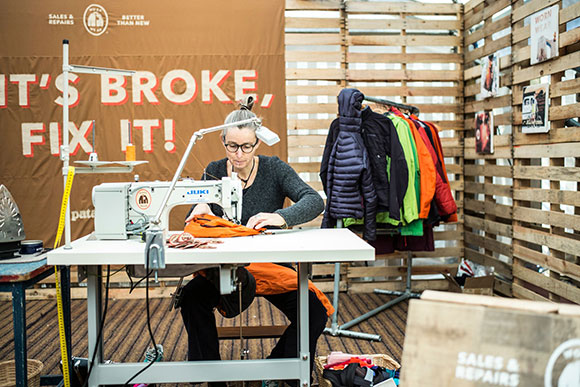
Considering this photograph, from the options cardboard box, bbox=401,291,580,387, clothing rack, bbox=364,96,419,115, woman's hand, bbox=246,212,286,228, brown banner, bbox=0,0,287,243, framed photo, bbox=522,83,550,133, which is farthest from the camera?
brown banner, bbox=0,0,287,243

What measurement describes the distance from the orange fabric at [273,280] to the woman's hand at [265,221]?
21 cm

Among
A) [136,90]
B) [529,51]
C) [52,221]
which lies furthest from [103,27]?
[529,51]

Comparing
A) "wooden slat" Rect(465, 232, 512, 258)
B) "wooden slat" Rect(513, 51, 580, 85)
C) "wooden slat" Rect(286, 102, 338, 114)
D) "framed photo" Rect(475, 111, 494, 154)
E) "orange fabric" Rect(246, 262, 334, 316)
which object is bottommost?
"wooden slat" Rect(465, 232, 512, 258)

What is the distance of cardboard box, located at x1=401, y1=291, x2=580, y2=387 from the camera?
1.26m

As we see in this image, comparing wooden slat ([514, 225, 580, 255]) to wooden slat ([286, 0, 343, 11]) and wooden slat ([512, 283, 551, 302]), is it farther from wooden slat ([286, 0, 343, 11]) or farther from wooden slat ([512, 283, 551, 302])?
wooden slat ([286, 0, 343, 11])

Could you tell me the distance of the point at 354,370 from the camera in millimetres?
2525

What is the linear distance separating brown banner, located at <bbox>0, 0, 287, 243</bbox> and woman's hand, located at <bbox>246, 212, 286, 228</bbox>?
211cm

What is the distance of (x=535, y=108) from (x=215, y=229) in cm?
244

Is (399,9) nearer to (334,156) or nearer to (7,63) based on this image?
(334,156)

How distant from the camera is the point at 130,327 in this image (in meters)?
3.81

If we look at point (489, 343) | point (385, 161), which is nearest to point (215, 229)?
point (489, 343)

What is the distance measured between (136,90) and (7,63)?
3.38 feet

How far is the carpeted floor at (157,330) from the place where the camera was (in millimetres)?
3297

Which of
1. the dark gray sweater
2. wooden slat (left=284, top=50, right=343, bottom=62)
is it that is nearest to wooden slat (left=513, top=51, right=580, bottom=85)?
wooden slat (left=284, top=50, right=343, bottom=62)
